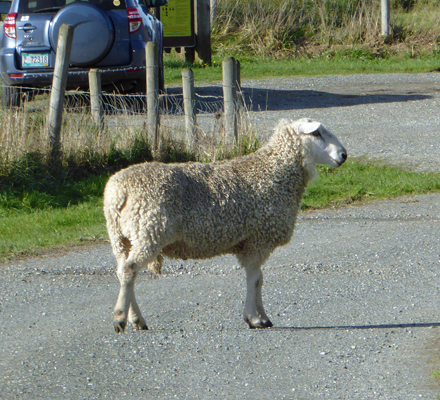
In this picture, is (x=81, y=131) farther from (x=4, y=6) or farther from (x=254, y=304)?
(x=254, y=304)

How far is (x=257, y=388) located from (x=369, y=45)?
680 inches

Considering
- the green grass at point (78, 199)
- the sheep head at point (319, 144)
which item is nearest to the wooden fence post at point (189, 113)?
the green grass at point (78, 199)

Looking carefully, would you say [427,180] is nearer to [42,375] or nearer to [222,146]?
[222,146]

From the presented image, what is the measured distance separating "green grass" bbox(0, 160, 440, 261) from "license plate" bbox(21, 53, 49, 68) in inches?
114

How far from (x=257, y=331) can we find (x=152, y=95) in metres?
4.81

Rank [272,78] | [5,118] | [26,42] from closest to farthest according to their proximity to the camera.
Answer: [5,118] → [26,42] → [272,78]

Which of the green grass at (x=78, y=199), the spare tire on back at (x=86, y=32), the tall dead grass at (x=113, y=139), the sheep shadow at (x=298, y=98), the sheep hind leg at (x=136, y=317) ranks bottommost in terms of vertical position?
the green grass at (x=78, y=199)

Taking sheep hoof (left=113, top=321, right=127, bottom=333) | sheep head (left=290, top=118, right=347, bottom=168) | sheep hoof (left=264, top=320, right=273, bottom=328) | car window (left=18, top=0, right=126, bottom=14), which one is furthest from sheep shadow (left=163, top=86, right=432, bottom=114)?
sheep hoof (left=113, top=321, right=127, bottom=333)

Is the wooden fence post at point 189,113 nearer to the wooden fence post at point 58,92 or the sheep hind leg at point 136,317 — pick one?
the wooden fence post at point 58,92

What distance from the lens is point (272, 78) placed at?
55.5 feet

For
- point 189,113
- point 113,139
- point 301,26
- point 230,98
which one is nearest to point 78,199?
point 113,139

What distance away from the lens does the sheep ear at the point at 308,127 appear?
488cm

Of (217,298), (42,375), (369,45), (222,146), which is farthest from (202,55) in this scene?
(42,375)

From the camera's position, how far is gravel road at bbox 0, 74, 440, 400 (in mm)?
3834
